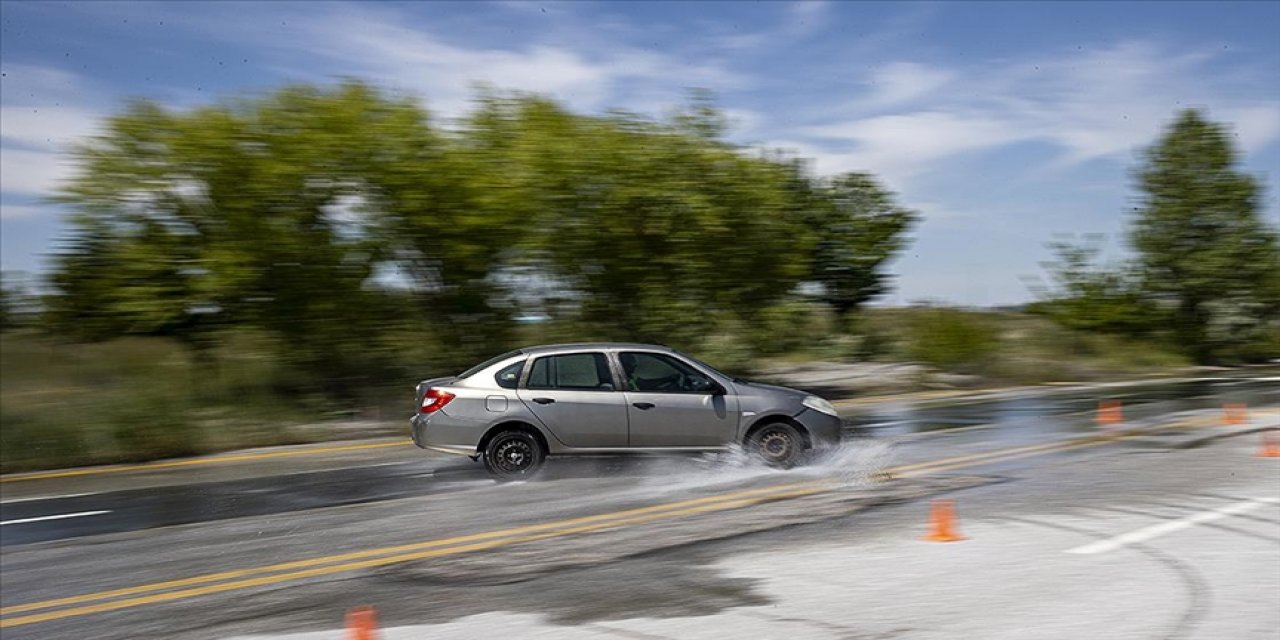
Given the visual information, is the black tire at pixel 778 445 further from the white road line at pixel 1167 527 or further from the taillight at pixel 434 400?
the white road line at pixel 1167 527

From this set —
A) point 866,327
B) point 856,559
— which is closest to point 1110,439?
point 856,559

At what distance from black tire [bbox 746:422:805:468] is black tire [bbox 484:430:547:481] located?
2280 mm

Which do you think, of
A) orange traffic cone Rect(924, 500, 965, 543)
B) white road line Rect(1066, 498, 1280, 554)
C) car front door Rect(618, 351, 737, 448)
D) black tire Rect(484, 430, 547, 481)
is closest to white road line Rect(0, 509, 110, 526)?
black tire Rect(484, 430, 547, 481)

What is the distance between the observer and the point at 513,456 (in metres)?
12.6

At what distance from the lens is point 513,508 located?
10.8 metres

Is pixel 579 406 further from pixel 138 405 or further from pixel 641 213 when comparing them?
pixel 641 213

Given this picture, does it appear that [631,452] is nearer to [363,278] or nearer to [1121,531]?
[1121,531]

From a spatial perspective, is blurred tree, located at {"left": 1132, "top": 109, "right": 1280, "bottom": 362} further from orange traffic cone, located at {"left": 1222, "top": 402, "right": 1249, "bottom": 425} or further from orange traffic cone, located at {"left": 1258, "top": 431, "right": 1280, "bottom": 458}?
orange traffic cone, located at {"left": 1258, "top": 431, "right": 1280, "bottom": 458}

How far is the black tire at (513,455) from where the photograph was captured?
1253 centimetres

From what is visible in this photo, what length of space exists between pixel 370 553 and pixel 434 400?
3694 millimetres

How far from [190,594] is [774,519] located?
4.54 metres

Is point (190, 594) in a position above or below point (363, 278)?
below

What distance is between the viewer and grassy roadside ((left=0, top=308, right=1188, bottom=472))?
1708 cm

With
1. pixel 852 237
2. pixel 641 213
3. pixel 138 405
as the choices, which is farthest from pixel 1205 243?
pixel 138 405
